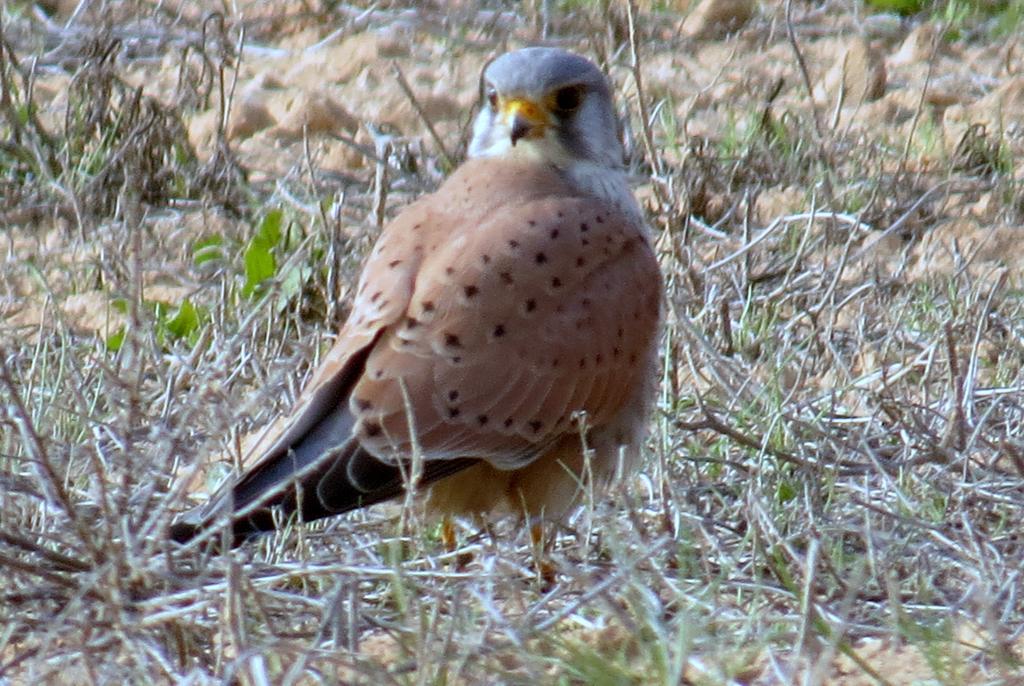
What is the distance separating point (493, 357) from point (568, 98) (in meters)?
0.86

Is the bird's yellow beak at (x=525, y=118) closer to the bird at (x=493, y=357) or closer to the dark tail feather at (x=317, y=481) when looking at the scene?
the bird at (x=493, y=357)

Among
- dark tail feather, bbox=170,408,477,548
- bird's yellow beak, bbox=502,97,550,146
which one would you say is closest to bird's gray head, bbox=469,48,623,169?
bird's yellow beak, bbox=502,97,550,146

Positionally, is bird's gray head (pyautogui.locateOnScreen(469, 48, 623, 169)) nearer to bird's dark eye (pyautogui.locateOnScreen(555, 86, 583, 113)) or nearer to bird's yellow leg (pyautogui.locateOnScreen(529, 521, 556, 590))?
bird's dark eye (pyautogui.locateOnScreen(555, 86, 583, 113))

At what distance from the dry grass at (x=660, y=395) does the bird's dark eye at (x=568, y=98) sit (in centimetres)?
32

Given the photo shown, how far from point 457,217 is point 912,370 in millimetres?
1264

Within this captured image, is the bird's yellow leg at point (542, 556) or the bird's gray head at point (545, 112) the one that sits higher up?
the bird's gray head at point (545, 112)

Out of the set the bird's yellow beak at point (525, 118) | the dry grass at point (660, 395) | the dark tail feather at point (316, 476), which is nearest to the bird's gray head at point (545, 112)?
the bird's yellow beak at point (525, 118)

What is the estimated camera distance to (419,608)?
9.25 ft

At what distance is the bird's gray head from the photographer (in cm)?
432

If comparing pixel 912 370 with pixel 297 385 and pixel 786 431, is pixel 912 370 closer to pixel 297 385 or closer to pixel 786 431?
pixel 786 431

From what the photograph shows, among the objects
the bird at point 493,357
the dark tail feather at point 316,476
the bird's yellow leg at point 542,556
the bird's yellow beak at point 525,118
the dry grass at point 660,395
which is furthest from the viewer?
the bird's yellow beak at point 525,118

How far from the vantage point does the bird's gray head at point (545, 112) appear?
4.32m

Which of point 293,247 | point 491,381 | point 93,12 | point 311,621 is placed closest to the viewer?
point 311,621

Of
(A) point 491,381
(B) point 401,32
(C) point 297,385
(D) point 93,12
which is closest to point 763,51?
(B) point 401,32
